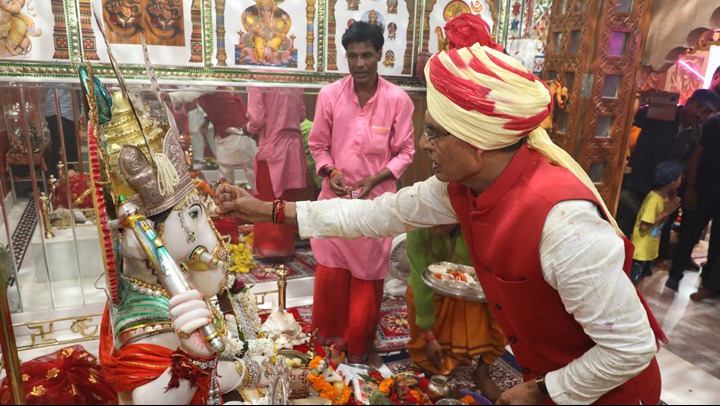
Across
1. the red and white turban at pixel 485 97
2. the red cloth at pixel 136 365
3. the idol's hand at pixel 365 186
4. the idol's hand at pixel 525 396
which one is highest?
the red and white turban at pixel 485 97

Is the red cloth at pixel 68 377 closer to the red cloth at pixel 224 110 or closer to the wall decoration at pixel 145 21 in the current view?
the red cloth at pixel 224 110

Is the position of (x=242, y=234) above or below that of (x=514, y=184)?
below

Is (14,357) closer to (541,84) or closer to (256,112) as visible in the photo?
(541,84)

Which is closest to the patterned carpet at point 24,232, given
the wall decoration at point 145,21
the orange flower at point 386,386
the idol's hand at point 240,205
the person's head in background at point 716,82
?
the wall decoration at point 145,21

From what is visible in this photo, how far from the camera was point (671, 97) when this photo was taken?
427 cm

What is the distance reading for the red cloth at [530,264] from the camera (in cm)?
140

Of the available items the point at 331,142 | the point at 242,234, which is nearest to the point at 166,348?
the point at 331,142

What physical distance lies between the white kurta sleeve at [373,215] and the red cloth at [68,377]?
2.79 feet

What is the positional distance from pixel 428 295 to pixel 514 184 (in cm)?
152

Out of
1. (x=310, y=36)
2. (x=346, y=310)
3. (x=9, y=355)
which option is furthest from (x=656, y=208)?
(x=9, y=355)

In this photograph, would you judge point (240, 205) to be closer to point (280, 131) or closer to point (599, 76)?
point (280, 131)

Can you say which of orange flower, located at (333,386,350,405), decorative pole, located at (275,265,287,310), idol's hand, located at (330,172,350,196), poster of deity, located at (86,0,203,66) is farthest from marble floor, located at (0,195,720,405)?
orange flower, located at (333,386,350,405)

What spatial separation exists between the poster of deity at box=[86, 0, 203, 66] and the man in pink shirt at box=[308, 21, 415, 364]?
1270 millimetres

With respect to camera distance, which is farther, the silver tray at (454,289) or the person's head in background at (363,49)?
the person's head in background at (363,49)
